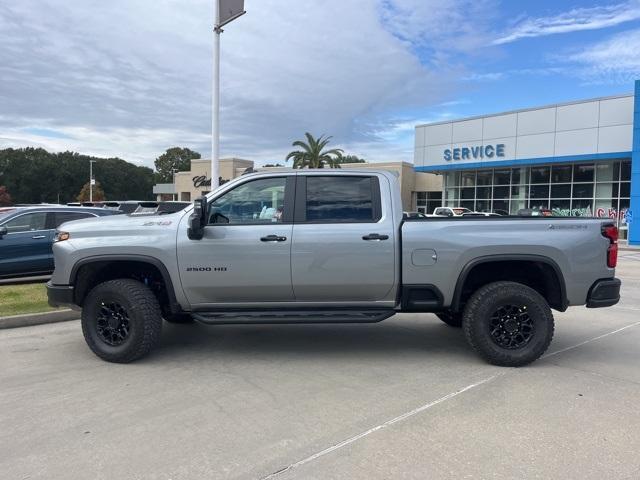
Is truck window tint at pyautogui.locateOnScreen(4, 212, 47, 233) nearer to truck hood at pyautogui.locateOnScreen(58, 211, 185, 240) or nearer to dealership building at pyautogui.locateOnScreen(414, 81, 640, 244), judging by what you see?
truck hood at pyautogui.locateOnScreen(58, 211, 185, 240)

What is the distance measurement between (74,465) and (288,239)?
274 centimetres

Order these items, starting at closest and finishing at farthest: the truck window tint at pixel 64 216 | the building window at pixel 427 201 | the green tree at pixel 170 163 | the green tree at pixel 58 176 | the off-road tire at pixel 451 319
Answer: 1. the off-road tire at pixel 451 319
2. the truck window tint at pixel 64 216
3. the building window at pixel 427 201
4. the green tree at pixel 58 176
5. the green tree at pixel 170 163

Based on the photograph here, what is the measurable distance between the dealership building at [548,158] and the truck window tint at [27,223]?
89.4 ft

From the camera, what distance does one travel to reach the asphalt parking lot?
11.1 feet

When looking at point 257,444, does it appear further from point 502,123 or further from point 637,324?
point 502,123

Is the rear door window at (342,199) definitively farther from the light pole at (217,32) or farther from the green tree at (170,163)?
the green tree at (170,163)

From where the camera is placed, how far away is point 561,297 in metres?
5.49

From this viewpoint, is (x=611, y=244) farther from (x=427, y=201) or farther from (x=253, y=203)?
(x=427, y=201)

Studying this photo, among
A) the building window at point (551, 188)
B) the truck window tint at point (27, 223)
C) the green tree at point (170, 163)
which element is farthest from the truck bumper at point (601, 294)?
the green tree at point (170, 163)

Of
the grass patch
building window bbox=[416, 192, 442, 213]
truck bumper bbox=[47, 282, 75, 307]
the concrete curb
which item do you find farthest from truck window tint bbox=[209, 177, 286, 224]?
building window bbox=[416, 192, 442, 213]

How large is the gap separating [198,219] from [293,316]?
1.36 meters

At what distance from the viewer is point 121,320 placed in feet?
18.2

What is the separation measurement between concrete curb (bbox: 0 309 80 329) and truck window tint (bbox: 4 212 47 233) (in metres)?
3.80

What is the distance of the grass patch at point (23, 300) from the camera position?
758 centimetres
